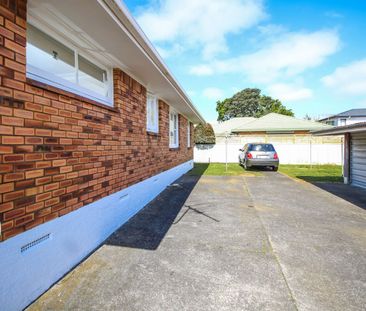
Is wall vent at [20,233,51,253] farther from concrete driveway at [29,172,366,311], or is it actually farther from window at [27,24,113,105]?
window at [27,24,113,105]

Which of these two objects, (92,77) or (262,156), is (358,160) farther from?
(92,77)

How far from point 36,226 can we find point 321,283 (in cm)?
310

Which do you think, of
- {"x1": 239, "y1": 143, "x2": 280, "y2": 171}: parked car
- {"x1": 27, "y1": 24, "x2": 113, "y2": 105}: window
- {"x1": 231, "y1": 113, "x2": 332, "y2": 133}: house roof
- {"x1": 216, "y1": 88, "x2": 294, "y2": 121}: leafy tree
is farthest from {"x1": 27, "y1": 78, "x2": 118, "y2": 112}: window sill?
{"x1": 216, "y1": 88, "x2": 294, "y2": 121}: leafy tree

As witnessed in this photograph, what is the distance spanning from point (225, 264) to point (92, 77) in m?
3.53

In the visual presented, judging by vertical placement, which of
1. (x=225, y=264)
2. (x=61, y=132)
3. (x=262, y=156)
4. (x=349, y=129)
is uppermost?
(x=349, y=129)

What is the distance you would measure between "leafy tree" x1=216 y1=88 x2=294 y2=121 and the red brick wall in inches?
2148

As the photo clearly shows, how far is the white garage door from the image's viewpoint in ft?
26.9

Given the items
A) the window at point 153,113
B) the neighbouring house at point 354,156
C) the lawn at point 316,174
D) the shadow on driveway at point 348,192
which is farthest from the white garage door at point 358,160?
the window at point 153,113

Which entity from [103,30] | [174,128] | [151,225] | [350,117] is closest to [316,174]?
[174,128]

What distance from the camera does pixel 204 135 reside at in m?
20.4

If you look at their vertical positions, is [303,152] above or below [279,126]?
below

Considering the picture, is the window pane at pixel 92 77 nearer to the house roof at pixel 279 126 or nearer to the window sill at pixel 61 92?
the window sill at pixel 61 92

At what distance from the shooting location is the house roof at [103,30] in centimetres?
245

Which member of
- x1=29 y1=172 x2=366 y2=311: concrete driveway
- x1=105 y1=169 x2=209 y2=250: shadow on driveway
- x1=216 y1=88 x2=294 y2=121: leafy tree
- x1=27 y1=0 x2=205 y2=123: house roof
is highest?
x1=216 y1=88 x2=294 y2=121: leafy tree
